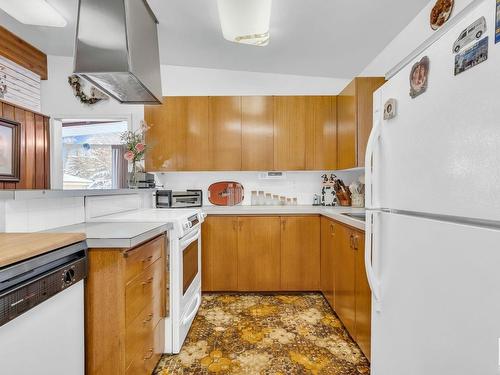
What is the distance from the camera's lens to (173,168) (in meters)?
3.18

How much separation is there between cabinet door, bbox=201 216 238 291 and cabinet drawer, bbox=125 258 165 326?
115cm

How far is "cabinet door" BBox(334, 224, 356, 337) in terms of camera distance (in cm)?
199

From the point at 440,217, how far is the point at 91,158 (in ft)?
16.9

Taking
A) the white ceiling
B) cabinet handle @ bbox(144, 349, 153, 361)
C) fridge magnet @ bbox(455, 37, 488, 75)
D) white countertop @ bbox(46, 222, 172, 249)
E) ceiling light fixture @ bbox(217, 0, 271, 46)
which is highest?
the white ceiling

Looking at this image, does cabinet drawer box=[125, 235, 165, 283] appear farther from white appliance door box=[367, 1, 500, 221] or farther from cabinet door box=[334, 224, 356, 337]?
cabinet door box=[334, 224, 356, 337]

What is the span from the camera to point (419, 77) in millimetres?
998

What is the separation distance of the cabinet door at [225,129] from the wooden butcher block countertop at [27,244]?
2.08 meters

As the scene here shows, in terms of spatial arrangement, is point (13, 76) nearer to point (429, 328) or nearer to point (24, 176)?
point (24, 176)

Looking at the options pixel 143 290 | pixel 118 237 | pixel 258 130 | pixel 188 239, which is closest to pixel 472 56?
pixel 118 237

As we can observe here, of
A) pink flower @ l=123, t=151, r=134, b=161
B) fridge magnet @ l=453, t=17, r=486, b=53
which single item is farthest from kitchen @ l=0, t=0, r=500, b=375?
pink flower @ l=123, t=151, r=134, b=161

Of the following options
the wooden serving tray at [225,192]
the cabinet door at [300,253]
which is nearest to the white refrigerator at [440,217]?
the cabinet door at [300,253]

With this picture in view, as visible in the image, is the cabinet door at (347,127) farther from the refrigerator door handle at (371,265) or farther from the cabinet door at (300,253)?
the refrigerator door handle at (371,265)

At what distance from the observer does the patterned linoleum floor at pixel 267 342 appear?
70.1 inches

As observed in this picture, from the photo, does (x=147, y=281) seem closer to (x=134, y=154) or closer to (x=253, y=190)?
(x=134, y=154)
